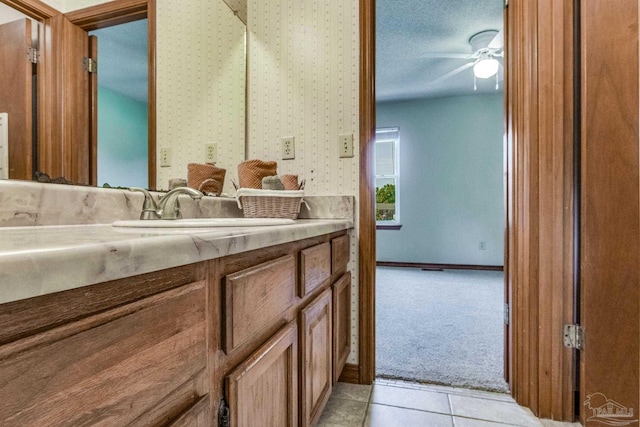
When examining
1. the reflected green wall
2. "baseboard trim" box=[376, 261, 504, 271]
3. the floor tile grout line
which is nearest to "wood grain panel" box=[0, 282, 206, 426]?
the reflected green wall

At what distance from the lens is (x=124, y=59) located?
3.55 feet

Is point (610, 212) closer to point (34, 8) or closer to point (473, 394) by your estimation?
point (473, 394)

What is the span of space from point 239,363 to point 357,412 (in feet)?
3.33

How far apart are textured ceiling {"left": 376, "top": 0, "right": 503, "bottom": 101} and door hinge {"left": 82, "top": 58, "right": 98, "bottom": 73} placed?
2.34 meters

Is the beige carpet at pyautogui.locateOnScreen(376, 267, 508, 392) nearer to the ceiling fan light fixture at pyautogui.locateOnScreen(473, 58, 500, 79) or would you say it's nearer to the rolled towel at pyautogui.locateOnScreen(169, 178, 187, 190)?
the rolled towel at pyautogui.locateOnScreen(169, 178, 187, 190)

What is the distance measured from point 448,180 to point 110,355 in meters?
4.92

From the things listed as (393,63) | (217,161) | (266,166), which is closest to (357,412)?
(266,166)

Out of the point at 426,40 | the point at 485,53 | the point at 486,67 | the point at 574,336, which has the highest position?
the point at 426,40

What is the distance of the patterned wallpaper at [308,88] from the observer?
1.70 metres

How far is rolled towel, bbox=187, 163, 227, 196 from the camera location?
147 centimetres

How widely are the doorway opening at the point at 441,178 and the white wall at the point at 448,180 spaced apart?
14 mm

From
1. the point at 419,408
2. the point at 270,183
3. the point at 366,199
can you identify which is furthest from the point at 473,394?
the point at 270,183

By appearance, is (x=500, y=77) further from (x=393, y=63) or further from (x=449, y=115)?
(x=393, y=63)

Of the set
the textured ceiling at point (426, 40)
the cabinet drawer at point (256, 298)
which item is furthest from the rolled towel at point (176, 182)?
the textured ceiling at point (426, 40)
